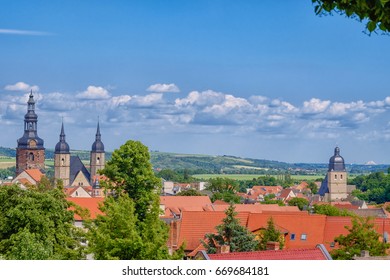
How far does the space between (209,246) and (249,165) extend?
125 meters

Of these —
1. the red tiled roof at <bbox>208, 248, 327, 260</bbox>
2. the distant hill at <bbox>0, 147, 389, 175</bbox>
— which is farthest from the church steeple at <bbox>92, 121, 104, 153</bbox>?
the red tiled roof at <bbox>208, 248, 327, 260</bbox>

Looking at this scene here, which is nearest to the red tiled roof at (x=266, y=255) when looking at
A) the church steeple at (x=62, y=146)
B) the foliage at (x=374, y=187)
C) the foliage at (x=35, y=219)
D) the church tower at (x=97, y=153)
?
the foliage at (x=35, y=219)

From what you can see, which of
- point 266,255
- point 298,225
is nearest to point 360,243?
point 298,225

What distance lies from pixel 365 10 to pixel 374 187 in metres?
109

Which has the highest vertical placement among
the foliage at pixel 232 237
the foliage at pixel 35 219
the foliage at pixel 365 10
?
the foliage at pixel 365 10

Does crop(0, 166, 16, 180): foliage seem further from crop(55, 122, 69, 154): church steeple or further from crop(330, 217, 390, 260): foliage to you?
crop(330, 217, 390, 260): foliage

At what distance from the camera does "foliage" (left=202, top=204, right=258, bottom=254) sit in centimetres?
2502

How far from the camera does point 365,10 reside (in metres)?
4.29

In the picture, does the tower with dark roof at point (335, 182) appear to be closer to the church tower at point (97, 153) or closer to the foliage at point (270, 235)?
the church tower at point (97, 153)

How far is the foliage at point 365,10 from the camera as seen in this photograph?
4.24m

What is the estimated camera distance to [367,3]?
167 inches

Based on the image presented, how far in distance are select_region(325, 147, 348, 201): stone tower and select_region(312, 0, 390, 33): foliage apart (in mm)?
107088

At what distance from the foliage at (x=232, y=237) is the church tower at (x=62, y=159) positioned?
78.4 metres
